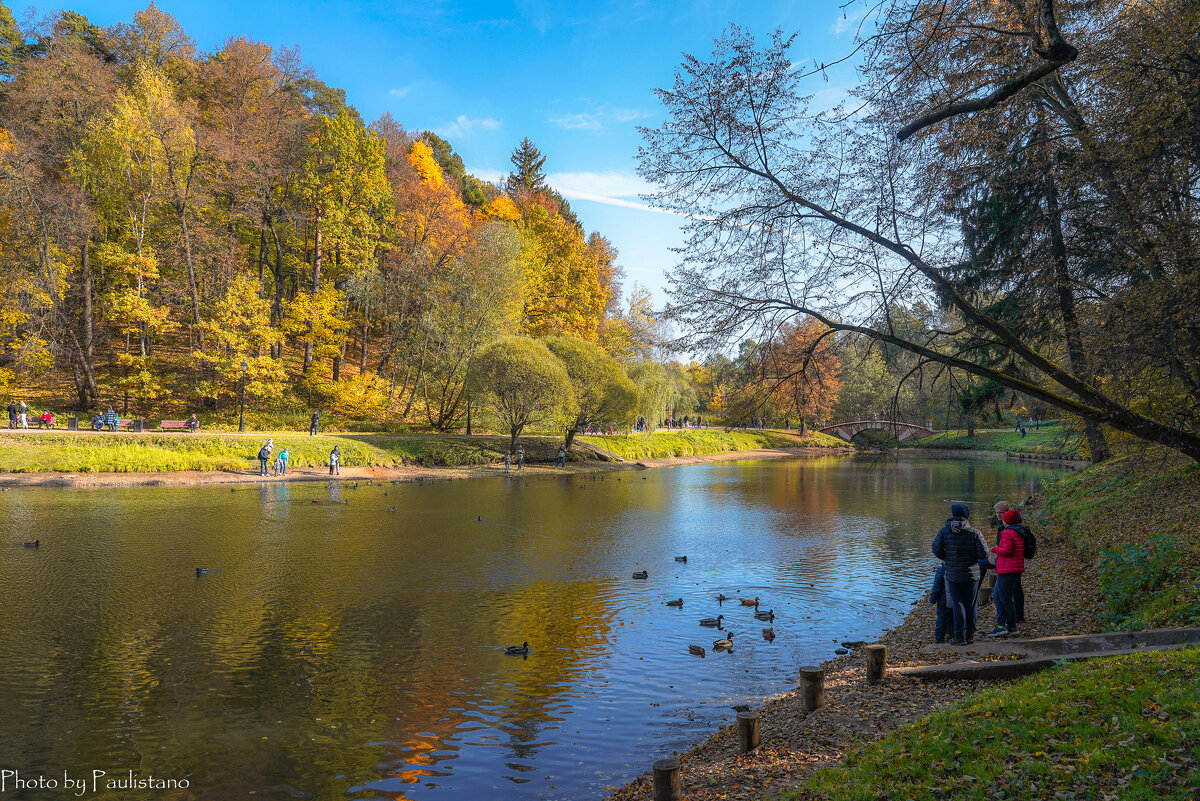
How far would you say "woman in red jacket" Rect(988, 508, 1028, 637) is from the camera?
10344 millimetres

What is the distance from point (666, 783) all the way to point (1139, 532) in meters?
13.3

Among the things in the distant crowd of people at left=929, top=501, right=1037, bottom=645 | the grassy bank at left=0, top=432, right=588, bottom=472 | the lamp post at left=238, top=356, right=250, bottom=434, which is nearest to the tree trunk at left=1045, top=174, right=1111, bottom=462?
the distant crowd of people at left=929, top=501, right=1037, bottom=645

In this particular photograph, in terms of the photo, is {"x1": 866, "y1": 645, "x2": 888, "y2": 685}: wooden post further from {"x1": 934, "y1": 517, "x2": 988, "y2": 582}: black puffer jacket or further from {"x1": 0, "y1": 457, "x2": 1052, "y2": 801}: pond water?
{"x1": 934, "y1": 517, "x2": 988, "y2": 582}: black puffer jacket

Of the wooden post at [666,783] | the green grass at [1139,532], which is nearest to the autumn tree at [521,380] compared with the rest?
the green grass at [1139,532]

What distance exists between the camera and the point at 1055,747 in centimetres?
536

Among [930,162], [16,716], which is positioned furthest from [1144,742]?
[16,716]

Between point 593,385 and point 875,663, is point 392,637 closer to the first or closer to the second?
point 875,663

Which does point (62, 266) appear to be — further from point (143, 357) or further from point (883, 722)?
point (883, 722)

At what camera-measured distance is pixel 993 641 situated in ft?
32.6

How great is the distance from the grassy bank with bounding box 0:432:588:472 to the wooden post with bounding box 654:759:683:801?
3398cm

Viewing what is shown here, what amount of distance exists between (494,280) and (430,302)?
16.3 ft

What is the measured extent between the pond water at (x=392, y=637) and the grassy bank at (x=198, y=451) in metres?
4.85

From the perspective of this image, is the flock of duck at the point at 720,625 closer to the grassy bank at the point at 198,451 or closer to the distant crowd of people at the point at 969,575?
the distant crowd of people at the point at 969,575

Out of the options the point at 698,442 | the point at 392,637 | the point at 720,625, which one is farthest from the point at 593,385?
the point at 392,637
